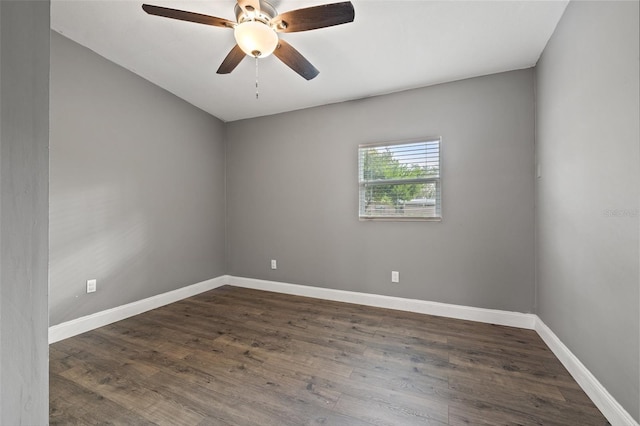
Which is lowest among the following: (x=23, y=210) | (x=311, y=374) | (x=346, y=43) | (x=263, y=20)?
(x=311, y=374)

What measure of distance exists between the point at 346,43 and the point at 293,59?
0.52 metres

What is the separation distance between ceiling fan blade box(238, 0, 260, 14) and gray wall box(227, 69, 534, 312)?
69.1 inches

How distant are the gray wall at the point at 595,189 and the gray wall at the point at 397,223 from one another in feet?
1.02

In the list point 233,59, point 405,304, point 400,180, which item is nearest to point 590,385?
point 405,304

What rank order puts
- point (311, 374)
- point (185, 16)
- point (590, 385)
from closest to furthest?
point (590, 385) < point (185, 16) < point (311, 374)

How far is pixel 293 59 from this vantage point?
2068mm

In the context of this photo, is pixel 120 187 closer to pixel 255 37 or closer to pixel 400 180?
pixel 255 37

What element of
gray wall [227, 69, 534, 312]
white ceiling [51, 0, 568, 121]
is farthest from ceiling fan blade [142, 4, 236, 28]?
gray wall [227, 69, 534, 312]

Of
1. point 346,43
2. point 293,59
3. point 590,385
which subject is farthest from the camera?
point 346,43

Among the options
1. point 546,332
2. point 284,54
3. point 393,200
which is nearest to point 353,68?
point 284,54

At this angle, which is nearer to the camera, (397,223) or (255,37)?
(255,37)

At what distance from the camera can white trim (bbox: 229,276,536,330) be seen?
99.5 inches

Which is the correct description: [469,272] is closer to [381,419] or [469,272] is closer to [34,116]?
[381,419]

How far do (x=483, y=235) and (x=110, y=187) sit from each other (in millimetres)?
3803
